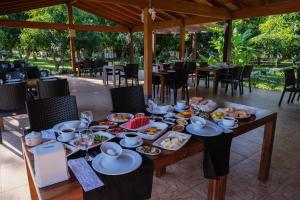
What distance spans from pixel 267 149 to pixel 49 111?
214 cm

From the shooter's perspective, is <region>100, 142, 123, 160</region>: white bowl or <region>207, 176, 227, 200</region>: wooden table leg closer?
<region>100, 142, 123, 160</region>: white bowl

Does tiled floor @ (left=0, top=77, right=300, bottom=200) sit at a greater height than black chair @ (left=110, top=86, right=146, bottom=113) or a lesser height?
lesser

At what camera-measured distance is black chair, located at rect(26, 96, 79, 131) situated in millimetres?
1854

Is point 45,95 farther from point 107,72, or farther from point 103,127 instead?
point 107,72

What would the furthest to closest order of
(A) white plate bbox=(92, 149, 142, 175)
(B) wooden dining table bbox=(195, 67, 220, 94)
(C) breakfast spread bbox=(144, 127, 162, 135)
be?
(B) wooden dining table bbox=(195, 67, 220, 94) < (C) breakfast spread bbox=(144, 127, 162, 135) < (A) white plate bbox=(92, 149, 142, 175)

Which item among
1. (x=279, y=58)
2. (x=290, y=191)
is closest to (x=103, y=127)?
(x=290, y=191)

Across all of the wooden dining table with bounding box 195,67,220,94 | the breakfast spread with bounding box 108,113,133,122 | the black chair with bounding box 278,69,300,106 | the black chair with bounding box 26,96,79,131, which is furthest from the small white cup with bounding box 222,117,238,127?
the wooden dining table with bounding box 195,67,220,94

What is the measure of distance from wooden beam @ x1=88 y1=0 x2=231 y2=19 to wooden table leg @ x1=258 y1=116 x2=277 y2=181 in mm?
4493

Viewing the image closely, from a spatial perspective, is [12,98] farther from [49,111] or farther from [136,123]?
[136,123]

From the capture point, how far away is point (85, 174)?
108 cm

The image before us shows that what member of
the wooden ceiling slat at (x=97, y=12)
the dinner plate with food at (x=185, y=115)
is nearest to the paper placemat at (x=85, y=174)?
the dinner plate with food at (x=185, y=115)

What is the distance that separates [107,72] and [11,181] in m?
6.20

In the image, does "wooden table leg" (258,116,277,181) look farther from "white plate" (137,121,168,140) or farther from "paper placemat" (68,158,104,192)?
"paper placemat" (68,158,104,192)

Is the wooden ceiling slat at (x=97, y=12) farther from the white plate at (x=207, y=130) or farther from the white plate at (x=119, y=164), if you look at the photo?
the white plate at (x=119, y=164)
